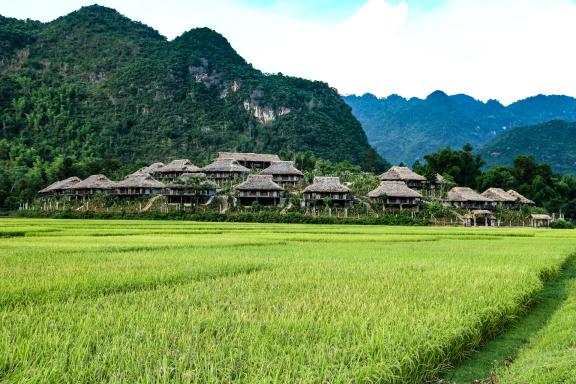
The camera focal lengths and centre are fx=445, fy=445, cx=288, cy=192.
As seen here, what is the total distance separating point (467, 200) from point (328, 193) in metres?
16.5

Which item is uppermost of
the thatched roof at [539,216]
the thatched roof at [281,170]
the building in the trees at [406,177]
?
the thatched roof at [281,170]

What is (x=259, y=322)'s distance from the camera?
503 centimetres

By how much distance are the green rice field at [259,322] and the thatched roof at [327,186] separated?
39.5m

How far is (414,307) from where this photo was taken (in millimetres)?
6117

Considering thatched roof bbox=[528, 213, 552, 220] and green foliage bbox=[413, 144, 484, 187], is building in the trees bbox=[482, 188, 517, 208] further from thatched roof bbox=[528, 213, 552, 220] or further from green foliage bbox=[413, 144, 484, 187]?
green foliage bbox=[413, 144, 484, 187]

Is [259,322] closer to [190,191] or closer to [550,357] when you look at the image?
[550,357]

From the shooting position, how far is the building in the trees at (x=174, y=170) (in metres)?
61.5

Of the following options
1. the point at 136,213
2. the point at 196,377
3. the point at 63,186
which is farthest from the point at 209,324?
the point at 63,186

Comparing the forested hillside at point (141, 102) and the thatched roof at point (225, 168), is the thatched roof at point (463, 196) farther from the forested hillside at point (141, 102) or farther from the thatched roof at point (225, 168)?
the forested hillside at point (141, 102)

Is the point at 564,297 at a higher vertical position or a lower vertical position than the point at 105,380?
lower

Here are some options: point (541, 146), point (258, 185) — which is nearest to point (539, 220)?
point (258, 185)

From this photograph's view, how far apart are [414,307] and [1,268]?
827cm

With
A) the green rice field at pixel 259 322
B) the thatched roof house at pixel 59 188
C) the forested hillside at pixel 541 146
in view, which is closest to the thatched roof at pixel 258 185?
the thatched roof house at pixel 59 188

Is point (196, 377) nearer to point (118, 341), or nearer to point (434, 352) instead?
point (118, 341)
